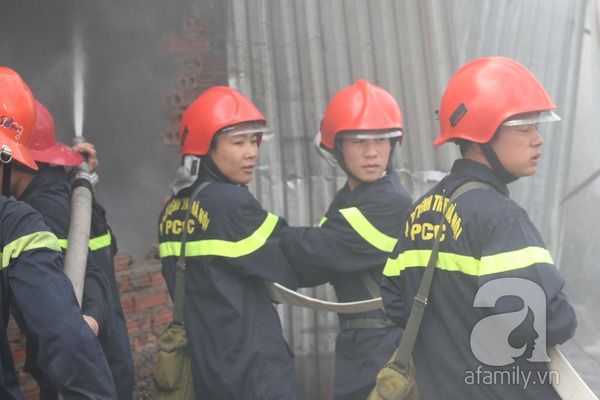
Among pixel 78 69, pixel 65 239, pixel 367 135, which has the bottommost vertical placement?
pixel 65 239

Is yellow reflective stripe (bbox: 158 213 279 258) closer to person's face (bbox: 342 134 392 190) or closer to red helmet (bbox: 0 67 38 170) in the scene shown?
person's face (bbox: 342 134 392 190)

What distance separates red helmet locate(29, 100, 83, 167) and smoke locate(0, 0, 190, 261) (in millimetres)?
1899

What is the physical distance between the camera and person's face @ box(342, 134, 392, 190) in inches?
156

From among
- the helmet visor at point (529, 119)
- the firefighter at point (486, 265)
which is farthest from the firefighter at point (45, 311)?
the helmet visor at point (529, 119)

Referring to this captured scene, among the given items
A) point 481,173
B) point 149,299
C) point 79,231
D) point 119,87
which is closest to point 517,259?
point 481,173

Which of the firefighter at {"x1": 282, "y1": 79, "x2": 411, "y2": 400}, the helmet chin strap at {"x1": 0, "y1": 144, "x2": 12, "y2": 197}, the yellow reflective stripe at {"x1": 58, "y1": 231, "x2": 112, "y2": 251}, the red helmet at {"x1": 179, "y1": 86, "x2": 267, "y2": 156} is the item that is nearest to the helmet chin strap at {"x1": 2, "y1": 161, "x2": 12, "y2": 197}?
the helmet chin strap at {"x1": 0, "y1": 144, "x2": 12, "y2": 197}

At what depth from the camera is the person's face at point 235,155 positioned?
3975 mm

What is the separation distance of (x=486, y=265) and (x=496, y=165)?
434 millimetres

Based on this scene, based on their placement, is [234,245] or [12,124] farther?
[234,245]

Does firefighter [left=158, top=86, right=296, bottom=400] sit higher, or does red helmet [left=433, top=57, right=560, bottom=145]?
red helmet [left=433, top=57, right=560, bottom=145]

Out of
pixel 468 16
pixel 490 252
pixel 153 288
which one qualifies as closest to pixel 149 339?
pixel 153 288

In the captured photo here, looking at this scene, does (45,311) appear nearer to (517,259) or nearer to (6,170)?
(6,170)

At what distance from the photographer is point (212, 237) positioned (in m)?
3.75

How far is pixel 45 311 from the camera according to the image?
8.21 feet
